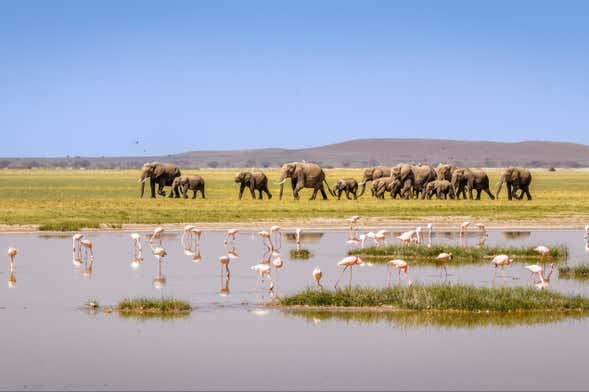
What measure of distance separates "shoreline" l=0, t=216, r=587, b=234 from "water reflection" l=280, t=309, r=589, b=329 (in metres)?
19.0

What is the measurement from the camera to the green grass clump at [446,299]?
55.6 ft

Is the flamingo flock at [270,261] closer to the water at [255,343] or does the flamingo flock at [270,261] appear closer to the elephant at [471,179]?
the water at [255,343]

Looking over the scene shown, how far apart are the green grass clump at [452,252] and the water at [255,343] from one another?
11.7ft

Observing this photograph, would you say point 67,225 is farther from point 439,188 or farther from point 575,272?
point 439,188

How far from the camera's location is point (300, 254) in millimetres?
25562

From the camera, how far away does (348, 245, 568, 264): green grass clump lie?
2502 cm

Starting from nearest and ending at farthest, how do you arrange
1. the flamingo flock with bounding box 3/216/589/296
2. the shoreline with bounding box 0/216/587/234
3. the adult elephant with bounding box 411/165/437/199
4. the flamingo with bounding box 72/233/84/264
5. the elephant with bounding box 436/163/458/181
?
the flamingo flock with bounding box 3/216/589/296, the flamingo with bounding box 72/233/84/264, the shoreline with bounding box 0/216/587/234, the adult elephant with bounding box 411/165/437/199, the elephant with bounding box 436/163/458/181

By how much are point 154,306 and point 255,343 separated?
306 cm

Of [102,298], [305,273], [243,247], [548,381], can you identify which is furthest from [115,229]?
[548,381]

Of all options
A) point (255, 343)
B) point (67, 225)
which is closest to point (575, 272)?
point (255, 343)

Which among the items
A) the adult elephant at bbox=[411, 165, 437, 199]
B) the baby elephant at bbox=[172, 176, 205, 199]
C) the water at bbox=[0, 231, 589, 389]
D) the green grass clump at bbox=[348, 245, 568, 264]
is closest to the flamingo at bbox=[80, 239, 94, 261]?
the water at bbox=[0, 231, 589, 389]

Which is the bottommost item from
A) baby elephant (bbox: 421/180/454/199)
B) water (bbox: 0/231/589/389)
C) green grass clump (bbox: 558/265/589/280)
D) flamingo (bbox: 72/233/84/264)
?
water (bbox: 0/231/589/389)

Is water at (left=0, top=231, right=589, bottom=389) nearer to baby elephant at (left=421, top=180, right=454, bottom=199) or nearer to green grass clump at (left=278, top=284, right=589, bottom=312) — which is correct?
green grass clump at (left=278, top=284, right=589, bottom=312)

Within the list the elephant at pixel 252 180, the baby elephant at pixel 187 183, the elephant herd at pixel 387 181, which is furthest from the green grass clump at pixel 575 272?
the baby elephant at pixel 187 183
